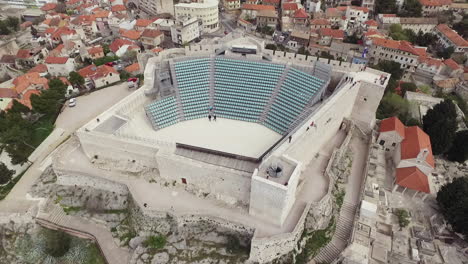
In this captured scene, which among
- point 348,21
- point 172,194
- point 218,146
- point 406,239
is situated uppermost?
point 348,21

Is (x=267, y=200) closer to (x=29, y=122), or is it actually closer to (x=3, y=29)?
(x=29, y=122)

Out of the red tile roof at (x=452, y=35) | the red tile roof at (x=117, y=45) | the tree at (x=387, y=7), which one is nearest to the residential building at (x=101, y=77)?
the red tile roof at (x=117, y=45)

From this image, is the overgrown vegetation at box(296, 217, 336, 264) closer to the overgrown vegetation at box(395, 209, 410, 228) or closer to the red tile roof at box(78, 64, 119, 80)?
the overgrown vegetation at box(395, 209, 410, 228)

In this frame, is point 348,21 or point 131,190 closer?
point 131,190

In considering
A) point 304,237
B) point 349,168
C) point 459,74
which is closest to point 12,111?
point 304,237

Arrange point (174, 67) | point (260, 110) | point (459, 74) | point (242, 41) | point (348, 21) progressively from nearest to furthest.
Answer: point (260, 110), point (174, 67), point (242, 41), point (459, 74), point (348, 21)

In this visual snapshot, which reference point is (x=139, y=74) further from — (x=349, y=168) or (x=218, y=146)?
(x=349, y=168)

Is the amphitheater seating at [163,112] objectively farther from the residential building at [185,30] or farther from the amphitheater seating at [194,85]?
the residential building at [185,30]

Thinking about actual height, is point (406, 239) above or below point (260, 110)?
below

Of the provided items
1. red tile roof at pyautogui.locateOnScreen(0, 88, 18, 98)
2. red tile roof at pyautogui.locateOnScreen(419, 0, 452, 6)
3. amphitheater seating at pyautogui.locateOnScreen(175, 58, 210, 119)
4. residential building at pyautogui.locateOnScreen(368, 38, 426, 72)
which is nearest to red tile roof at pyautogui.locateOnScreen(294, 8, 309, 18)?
residential building at pyautogui.locateOnScreen(368, 38, 426, 72)
